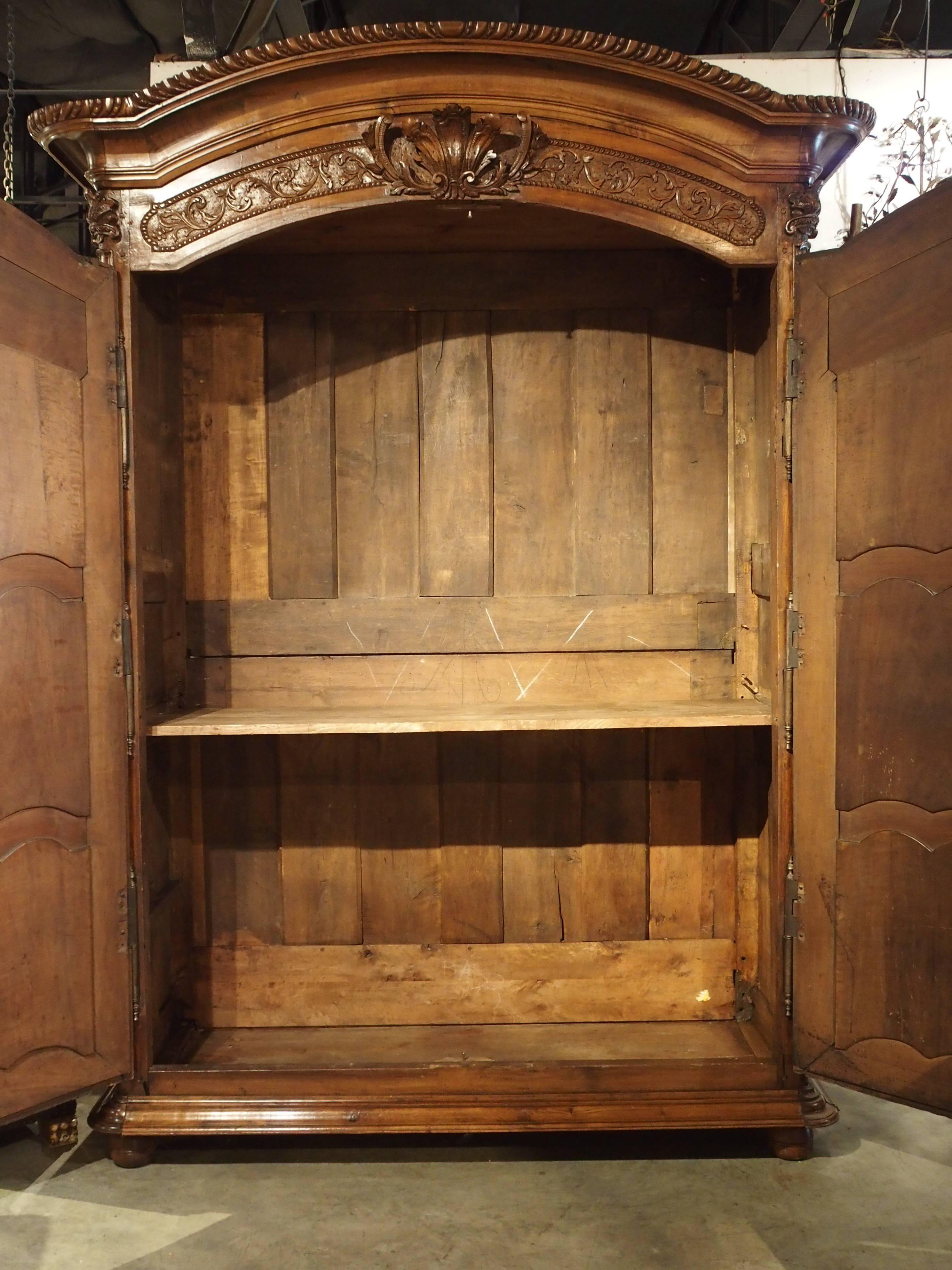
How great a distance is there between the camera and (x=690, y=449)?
246 centimetres

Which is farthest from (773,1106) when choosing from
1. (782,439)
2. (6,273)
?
(6,273)

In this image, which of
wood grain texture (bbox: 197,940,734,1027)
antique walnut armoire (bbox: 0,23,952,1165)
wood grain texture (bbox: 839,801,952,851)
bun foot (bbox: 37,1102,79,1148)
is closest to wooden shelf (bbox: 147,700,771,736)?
antique walnut armoire (bbox: 0,23,952,1165)

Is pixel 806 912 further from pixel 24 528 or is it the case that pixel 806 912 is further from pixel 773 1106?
pixel 24 528

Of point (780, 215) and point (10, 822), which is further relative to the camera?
point (780, 215)

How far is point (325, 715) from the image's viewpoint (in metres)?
2.22

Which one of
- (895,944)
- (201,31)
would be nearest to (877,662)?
(895,944)

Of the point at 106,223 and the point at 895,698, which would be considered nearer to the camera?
the point at 895,698

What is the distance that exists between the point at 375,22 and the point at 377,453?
1.45m

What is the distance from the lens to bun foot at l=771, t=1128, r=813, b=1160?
6.81 feet

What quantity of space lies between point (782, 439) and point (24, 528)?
150 centimetres

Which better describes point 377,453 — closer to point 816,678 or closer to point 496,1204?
point 816,678

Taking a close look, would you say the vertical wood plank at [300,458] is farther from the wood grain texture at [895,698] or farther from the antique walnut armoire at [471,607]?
the wood grain texture at [895,698]

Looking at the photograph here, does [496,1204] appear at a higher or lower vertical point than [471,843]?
lower

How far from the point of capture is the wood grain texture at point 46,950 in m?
1.87
